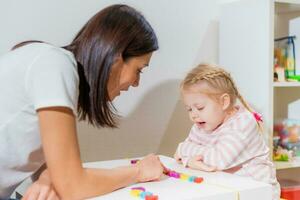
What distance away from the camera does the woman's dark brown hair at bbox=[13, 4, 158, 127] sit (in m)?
1.03

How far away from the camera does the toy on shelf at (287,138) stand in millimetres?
1797

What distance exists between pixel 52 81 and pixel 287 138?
47.8 inches

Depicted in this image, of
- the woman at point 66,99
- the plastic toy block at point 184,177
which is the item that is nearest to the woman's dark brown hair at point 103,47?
the woman at point 66,99

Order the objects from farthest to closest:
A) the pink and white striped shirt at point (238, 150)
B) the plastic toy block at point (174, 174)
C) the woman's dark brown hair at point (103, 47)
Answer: the pink and white striped shirt at point (238, 150) < the plastic toy block at point (174, 174) < the woman's dark brown hair at point (103, 47)

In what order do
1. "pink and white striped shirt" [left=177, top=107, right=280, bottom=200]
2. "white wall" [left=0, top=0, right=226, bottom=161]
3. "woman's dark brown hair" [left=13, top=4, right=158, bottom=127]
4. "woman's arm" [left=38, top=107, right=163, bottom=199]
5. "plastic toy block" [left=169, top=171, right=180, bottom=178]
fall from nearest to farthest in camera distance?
"woman's arm" [left=38, top=107, right=163, bottom=199]
"woman's dark brown hair" [left=13, top=4, right=158, bottom=127]
"plastic toy block" [left=169, top=171, right=180, bottom=178]
"pink and white striped shirt" [left=177, top=107, right=280, bottom=200]
"white wall" [left=0, top=0, right=226, bottom=161]

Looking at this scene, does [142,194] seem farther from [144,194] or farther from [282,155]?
[282,155]

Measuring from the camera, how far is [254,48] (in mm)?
1720

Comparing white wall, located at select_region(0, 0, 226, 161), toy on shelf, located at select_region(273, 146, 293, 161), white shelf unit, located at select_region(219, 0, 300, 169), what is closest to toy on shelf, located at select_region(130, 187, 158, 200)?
white wall, located at select_region(0, 0, 226, 161)

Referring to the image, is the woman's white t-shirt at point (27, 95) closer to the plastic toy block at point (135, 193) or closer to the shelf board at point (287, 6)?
the plastic toy block at point (135, 193)

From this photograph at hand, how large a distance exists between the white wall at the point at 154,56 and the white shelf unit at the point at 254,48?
87 mm

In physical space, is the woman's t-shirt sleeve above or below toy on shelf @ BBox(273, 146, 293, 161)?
above

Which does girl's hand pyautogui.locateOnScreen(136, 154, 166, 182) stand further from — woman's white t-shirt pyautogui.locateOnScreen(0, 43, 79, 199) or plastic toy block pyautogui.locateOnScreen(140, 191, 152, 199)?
woman's white t-shirt pyautogui.locateOnScreen(0, 43, 79, 199)

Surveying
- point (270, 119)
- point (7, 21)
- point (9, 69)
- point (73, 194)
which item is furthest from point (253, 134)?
point (7, 21)

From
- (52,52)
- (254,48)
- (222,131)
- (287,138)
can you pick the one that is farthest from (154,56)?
(52,52)
